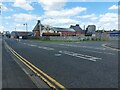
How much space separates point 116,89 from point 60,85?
1.84 metres

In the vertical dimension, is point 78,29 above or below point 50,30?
above

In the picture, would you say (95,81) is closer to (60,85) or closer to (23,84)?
(60,85)

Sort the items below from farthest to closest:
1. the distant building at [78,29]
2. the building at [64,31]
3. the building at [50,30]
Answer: the distant building at [78,29] < the building at [64,31] < the building at [50,30]

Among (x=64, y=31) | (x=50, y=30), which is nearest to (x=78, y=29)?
(x=64, y=31)

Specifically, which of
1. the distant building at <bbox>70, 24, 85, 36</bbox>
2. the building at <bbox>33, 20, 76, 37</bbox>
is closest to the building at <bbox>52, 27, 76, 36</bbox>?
the building at <bbox>33, 20, 76, 37</bbox>

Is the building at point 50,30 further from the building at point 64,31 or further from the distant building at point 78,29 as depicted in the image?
the distant building at point 78,29

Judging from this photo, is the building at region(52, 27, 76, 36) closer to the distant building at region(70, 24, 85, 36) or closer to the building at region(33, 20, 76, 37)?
the building at region(33, 20, 76, 37)

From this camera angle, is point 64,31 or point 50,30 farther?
point 64,31

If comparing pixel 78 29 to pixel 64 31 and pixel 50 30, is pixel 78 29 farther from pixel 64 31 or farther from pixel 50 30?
pixel 50 30

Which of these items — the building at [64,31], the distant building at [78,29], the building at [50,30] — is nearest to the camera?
the building at [50,30]

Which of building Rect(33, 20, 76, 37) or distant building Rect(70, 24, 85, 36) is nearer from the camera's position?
building Rect(33, 20, 76, 37)

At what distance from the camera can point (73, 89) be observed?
7.41 meters

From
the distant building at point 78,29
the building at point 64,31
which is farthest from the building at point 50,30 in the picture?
the distant building at point 78,29

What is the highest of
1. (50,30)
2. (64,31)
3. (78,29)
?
(78,29)
